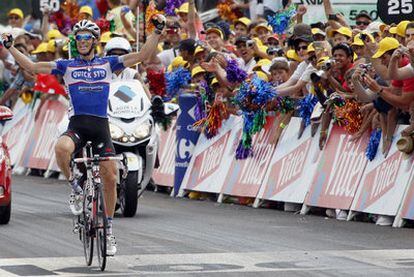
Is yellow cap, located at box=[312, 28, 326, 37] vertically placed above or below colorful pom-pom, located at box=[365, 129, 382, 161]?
above

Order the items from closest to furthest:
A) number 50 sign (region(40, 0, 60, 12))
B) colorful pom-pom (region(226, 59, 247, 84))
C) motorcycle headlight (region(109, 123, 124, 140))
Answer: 1. motorcycle headlight (region(109, 123, 124, 140))
2. colorful pom-pom (region(226, 59, 247, 84))
3. number 50 sign (region(40, 0, 60, 12))

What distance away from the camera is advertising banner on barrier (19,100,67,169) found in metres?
26.8

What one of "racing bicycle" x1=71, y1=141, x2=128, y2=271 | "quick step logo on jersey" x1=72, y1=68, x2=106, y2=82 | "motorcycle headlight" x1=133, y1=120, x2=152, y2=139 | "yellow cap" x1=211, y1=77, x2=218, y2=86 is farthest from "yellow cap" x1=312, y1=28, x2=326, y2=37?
"racing bicycle" x1=71, y1=141, x2=128, y2=271

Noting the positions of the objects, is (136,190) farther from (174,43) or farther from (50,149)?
(50,149)

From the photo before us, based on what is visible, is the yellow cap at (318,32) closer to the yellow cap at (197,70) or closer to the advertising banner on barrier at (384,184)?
the yellow cap at (197,70)

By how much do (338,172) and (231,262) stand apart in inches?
208

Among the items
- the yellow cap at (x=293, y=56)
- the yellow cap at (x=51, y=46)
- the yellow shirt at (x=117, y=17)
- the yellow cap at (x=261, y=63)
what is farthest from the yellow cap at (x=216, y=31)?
the yellow cap at (x=51, y=46)

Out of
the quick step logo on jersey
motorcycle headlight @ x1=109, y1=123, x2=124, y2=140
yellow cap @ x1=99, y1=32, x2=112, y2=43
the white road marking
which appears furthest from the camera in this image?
yellow cap @ x1=99, y1=32, x2=112, y2=43

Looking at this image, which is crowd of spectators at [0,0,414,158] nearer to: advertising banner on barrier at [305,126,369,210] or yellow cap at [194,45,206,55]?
yellow cap at [194,45,206,55]

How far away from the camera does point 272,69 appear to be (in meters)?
20.0

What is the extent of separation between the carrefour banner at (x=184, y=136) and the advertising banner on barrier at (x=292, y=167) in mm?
2356

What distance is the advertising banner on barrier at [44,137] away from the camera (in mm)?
26828

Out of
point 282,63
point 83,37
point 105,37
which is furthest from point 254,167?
point 83,37

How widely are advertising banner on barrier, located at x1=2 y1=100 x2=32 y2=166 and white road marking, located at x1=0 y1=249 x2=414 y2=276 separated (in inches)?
579
